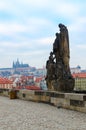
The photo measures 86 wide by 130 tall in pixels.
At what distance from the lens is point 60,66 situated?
14344 mm

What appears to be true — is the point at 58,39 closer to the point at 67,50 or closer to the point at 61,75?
the point at 67,50

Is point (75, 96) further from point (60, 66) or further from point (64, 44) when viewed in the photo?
point (64, 44)

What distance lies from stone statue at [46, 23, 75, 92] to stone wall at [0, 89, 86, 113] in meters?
0.94

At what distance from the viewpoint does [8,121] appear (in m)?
8.32

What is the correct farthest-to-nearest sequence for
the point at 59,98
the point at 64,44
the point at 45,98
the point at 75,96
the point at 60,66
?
the point at 64,44 → the point at 60,66 → the point at 45,98 → the point at 59,98 → the point at 75,96

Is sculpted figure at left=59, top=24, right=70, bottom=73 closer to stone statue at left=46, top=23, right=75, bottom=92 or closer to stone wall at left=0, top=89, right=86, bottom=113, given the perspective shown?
stone statue at left=46, top=23, right=75, bottom=92

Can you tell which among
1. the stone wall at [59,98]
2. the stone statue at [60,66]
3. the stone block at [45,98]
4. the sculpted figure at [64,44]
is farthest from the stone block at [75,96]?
the sculpted figure at [64,44]

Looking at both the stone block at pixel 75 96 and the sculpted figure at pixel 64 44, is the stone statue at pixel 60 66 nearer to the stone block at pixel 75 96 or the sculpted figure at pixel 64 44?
the sculpted figure at pixel 64 44

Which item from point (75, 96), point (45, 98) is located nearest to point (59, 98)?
point (75, 96)

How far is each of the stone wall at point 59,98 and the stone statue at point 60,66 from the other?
0.94 meters

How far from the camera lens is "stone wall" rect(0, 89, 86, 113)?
31.7 ft

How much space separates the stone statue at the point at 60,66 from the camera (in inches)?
555

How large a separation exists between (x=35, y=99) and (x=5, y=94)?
17.7 ft

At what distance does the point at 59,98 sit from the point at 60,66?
3313mm
